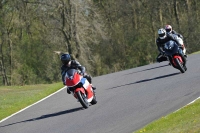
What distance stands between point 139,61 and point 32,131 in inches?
1630

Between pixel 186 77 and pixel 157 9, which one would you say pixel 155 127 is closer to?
pixel 186 77

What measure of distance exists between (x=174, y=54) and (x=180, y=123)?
9.72 metres

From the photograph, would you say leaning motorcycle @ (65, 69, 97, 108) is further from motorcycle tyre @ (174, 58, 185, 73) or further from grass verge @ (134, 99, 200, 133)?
grass verge @ (134, 99, 200, 133)

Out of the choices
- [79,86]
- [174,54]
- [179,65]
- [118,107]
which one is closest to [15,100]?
[174,54]

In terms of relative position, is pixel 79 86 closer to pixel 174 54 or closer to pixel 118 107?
pixel 118 107

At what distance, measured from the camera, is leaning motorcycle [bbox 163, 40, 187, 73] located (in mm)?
20516

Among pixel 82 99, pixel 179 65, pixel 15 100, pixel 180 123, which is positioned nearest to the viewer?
pixel 180 123

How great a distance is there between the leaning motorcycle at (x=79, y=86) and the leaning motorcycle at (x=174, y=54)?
169 inches

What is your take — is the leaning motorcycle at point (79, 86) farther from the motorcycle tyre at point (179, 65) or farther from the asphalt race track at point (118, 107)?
the motorcycle tyre at point (179, 65)

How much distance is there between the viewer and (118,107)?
16188 millimetres

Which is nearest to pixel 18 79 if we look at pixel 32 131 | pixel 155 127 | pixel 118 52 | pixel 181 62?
pixel 118 52

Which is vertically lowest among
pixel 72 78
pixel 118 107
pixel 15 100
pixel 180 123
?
pixel 15 100

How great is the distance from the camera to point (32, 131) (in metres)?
15.0

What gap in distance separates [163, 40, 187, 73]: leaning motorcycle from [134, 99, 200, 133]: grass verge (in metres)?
7.50
